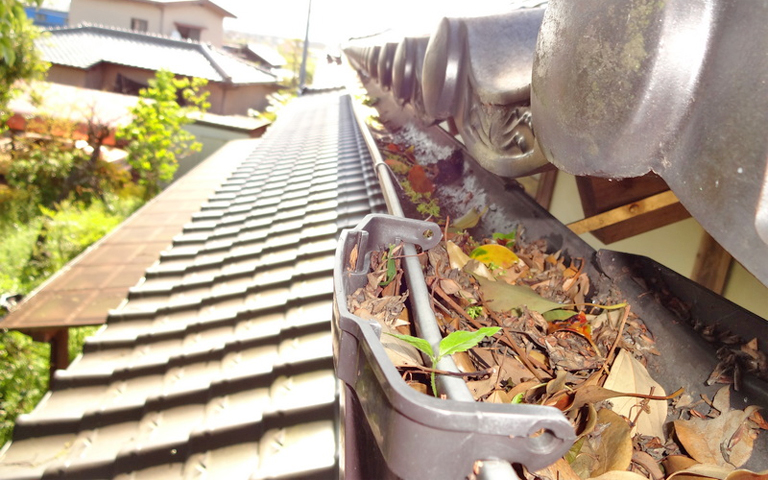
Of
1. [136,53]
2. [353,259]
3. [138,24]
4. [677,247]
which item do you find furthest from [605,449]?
[138,24]

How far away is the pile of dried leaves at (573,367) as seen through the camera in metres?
0.93

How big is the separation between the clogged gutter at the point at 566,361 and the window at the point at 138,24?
40.2 meters

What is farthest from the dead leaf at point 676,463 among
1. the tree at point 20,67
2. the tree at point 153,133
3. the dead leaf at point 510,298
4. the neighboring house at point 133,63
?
the neighboring house at point 133,63

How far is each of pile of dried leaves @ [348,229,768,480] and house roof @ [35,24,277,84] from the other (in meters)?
26.7

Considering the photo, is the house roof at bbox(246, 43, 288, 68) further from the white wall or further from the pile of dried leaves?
the pile of dried leaves

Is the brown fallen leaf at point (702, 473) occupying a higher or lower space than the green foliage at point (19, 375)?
higher

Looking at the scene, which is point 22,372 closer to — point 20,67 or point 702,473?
point 20,67

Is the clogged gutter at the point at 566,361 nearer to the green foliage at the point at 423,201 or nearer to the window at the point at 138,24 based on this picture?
the green foliage at the point at 423,201

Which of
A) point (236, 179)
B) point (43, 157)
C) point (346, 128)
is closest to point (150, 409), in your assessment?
point (236, 179)

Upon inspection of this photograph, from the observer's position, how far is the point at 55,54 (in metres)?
25.0

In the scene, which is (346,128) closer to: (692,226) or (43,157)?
(692,226)

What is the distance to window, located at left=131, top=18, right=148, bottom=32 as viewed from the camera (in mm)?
34938

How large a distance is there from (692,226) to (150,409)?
10.1 ft

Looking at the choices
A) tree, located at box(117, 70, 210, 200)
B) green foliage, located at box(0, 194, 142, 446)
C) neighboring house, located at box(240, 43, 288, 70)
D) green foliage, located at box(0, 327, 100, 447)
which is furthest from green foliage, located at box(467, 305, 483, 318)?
neighboring house, located at box(240, 43, 288, 70)
